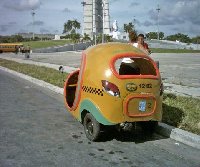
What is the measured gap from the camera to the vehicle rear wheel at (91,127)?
648 cm

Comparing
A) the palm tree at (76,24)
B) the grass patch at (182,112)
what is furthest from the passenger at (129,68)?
the palm tree at (76,24)

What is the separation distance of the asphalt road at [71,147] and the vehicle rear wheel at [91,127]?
0.12 metres

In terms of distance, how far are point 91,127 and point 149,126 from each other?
4.08 ft

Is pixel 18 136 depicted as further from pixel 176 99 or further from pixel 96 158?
pixel 176 99

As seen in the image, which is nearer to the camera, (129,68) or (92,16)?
(129,68)

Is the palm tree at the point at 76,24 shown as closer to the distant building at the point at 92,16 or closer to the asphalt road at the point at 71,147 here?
the distant building at the point at 92,16

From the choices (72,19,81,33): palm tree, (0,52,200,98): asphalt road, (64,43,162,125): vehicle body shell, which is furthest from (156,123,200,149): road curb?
(72,19,81,33): palm tree

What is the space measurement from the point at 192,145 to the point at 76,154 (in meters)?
2.13

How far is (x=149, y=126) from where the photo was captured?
7109 millimetres

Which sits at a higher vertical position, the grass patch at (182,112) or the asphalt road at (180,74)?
the grass patch at (182,112)

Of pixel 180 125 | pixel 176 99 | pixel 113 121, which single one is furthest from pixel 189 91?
pixel 113 121

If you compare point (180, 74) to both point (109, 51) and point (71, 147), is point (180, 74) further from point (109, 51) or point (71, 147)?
point (71, 147)

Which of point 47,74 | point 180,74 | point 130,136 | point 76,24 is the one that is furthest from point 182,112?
point 76,24

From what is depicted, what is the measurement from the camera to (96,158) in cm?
569
